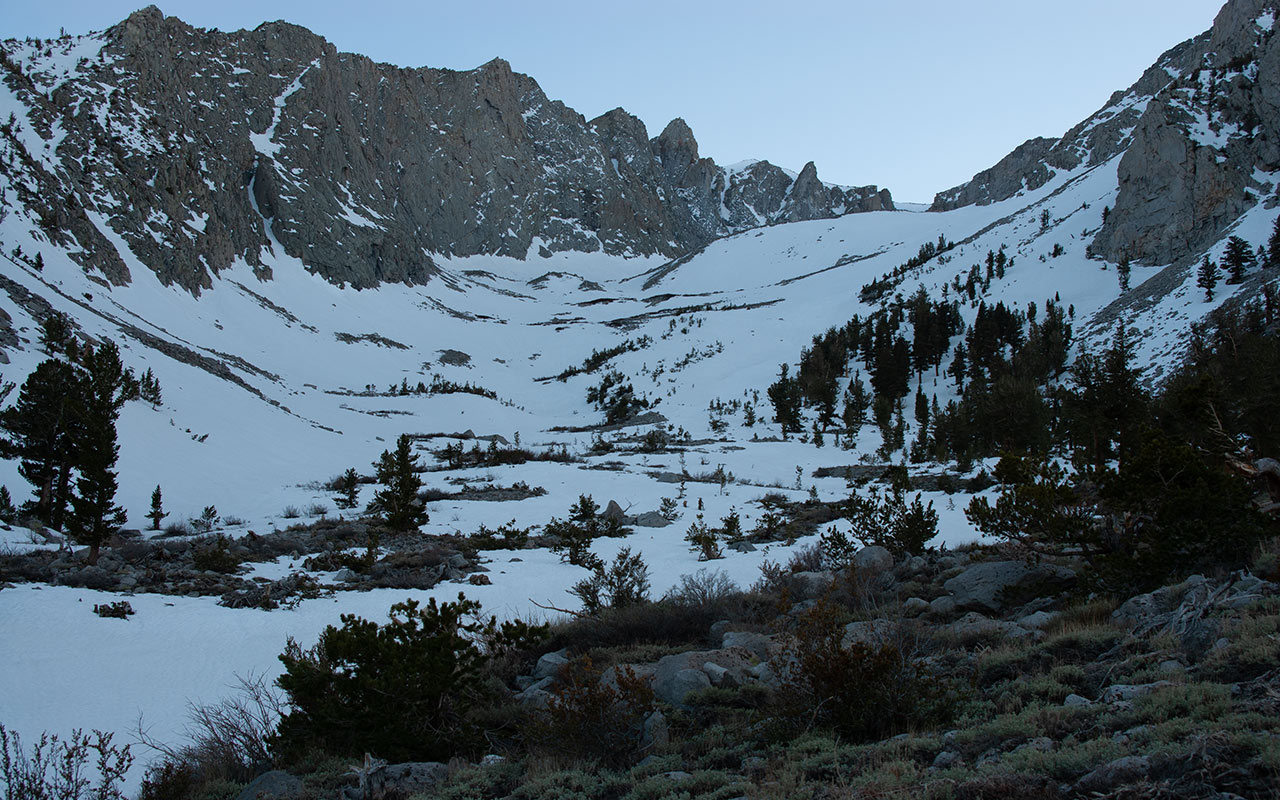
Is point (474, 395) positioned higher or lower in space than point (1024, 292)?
lower

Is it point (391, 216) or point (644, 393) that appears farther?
point (391, 216)

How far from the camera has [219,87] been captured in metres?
79.0

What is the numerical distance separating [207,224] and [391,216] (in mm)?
45683

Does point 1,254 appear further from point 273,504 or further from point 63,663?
point 63,663

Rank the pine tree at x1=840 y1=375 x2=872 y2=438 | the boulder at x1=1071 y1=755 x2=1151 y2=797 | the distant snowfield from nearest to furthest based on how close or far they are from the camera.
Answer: the boulder at x1=1071 y1=755 x2=1151 y2=797 → the distant snowfield → the pine tree at x1=840 y1=375 x2=872 y2=438

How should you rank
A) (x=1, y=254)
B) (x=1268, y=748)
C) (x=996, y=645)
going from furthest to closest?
(x=1, y=254)
(x=996, y=645)
(x=1268, y=748)

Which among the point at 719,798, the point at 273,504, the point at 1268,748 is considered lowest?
the point at 719,798

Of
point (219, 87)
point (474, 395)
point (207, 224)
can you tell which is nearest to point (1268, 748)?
point (474, 395)

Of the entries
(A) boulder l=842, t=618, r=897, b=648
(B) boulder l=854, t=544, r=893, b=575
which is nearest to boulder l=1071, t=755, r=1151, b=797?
(A) boulder l=842, t=618, r=897, b=648

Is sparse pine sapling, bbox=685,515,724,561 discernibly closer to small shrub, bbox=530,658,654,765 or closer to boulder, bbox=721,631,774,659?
boulder, bbox=721,631,774,659

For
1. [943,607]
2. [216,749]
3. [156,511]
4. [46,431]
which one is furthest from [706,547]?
[46,431]

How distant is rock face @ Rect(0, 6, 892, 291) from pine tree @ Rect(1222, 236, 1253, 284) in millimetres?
64031

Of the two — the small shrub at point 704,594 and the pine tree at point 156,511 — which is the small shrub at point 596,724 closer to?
the small shrub at point 704,594

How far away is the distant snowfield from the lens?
6.75 m
